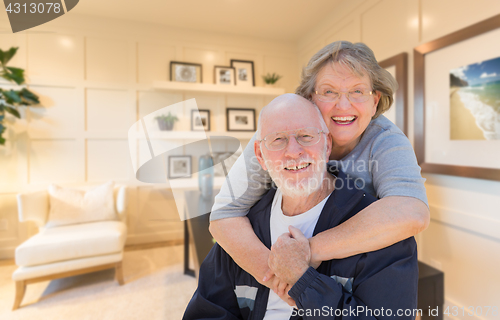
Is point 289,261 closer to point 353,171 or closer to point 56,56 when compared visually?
point 353,171

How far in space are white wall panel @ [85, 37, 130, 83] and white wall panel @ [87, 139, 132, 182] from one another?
0.80m

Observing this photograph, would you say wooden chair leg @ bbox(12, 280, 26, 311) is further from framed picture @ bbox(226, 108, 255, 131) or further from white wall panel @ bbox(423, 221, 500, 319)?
white wall panel @ bbox(423, 221, 500, 319)

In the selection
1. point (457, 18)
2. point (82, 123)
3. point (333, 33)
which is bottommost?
point (82, 123)

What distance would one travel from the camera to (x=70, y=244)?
2.12m

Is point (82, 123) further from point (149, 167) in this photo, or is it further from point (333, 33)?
point (333, 33)

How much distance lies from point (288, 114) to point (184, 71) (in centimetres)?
296

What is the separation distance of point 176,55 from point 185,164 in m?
1.48

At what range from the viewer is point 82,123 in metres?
2.95

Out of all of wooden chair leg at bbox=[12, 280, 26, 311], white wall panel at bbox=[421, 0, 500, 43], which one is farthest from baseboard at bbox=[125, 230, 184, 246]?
white wall panel at bbox=[421, 0, 500, 43]

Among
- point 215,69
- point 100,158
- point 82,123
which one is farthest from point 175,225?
point 215,69

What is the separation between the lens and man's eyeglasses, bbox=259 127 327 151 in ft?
2.20

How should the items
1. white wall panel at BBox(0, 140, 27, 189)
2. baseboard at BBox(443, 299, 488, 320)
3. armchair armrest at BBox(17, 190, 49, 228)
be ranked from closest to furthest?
baseboard at BBox(443, 299, 488, 320) < armchair armrest at BBox(17, 190, 49, 228) < white wall panel at BBox(0, 140, 27, 189)

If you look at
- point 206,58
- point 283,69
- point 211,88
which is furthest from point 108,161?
point 283,69

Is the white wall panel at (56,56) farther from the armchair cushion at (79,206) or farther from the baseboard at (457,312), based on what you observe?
the baseboard at (457,312)
